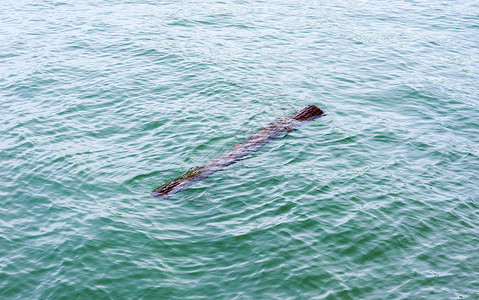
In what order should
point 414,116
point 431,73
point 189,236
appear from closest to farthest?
point 189,236
point 414,116
point 431,73

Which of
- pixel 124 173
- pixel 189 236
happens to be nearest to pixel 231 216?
pixel 189 236

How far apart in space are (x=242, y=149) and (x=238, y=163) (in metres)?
0.63

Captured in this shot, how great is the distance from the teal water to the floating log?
9.8 inches

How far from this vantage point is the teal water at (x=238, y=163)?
9.91m

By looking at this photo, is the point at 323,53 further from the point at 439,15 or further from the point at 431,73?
the point at 439,15

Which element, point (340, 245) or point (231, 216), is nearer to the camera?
point (340, 245)

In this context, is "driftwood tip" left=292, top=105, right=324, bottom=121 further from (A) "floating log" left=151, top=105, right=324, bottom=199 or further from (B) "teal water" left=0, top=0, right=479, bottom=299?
(B) "teal water" left=0, top=0, right=479, bottom=299

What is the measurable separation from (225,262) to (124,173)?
4586mm

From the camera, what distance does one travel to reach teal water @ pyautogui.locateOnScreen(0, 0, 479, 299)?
991 cm

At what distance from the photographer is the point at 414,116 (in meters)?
16.1

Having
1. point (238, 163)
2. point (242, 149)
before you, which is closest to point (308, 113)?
point (242, 149)

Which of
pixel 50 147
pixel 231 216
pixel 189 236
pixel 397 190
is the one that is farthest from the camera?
pixel 50 147

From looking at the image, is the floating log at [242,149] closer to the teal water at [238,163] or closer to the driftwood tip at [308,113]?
the driftwood tip at [308,113]

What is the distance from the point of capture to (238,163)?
13406mm
